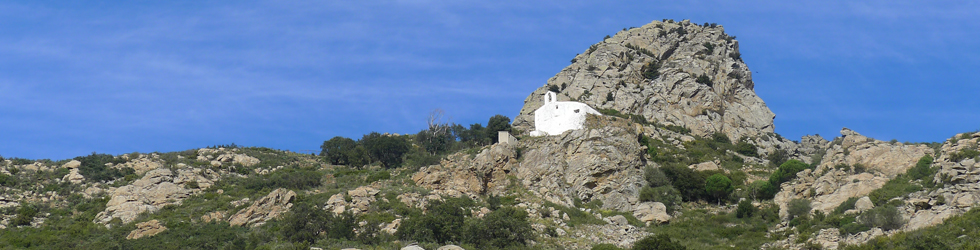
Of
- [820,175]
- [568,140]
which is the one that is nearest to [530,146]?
[568,140]

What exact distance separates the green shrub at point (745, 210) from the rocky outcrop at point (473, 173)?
15.4m

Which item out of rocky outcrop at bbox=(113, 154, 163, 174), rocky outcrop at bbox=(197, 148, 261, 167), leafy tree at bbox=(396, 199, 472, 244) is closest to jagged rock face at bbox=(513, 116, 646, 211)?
leafy tree at bbox=(396, 199, 472, 244)

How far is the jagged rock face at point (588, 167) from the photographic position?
5628cm

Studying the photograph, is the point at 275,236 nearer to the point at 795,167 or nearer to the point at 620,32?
the point at 795,167

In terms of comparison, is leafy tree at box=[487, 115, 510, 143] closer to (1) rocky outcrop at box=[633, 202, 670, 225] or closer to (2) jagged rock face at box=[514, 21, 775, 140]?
(2) jagged rock face at box=[514, 21, 775, 140]

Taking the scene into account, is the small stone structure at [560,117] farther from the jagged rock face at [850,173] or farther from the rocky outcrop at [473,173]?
the jagged rock face at [850,173]

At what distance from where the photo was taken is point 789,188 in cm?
5544

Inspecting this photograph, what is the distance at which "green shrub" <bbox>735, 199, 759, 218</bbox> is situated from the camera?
5356cm

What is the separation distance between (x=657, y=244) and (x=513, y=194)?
1490 cm

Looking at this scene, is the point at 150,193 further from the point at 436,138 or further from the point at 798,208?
the point at 798,208

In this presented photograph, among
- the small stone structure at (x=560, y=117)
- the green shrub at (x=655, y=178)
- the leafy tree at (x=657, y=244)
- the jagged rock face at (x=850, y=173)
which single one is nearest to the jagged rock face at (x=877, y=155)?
the jagged rock face at (x=850, y=173)

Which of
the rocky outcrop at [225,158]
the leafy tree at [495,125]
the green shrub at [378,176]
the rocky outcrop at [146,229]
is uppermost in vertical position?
the leafy tree at [495,125]

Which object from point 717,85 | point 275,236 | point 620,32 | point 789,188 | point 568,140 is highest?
point 620,32

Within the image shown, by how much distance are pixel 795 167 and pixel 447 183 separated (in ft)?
80.8
